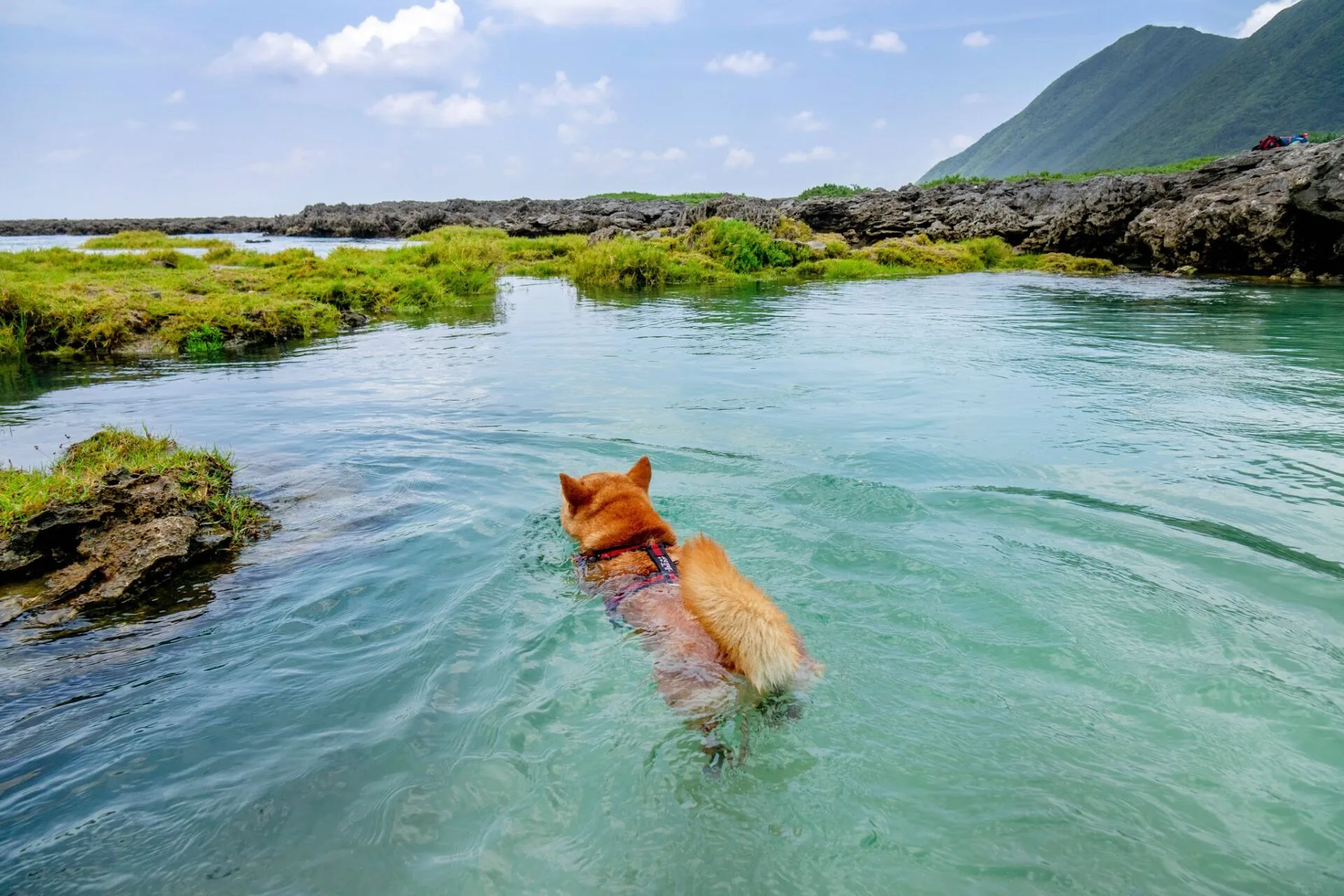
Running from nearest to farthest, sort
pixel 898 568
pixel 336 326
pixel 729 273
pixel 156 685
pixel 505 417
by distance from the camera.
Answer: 1. pixel 156 685
2. pixel 898 568
3. pixel 505 417
4. pixel 336 326
5. pixel 729 273

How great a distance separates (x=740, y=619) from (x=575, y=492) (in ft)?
6.69

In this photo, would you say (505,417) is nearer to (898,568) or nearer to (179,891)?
(898,568)

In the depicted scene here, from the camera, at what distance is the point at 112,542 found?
4.19 metres

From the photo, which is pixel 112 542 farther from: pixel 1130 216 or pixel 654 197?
pixel 654 197

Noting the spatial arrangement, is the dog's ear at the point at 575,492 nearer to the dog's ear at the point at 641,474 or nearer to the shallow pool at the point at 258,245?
the dog's ear at the point at 641,474

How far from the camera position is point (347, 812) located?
2377mm

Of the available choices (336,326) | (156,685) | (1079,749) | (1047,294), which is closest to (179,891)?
(156,685)

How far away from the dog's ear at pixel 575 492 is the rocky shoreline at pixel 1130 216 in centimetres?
2246

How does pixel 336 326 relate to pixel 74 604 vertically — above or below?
above

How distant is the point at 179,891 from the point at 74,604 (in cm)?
252

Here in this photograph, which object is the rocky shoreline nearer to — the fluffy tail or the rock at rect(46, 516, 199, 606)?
the fluffy tail

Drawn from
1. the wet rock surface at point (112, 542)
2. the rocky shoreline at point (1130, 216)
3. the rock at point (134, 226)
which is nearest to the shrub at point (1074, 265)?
the rocky shoreline at point (1130, 216)

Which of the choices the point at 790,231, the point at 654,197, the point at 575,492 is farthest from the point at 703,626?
the point at 654,197

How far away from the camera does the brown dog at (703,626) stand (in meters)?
2.68
